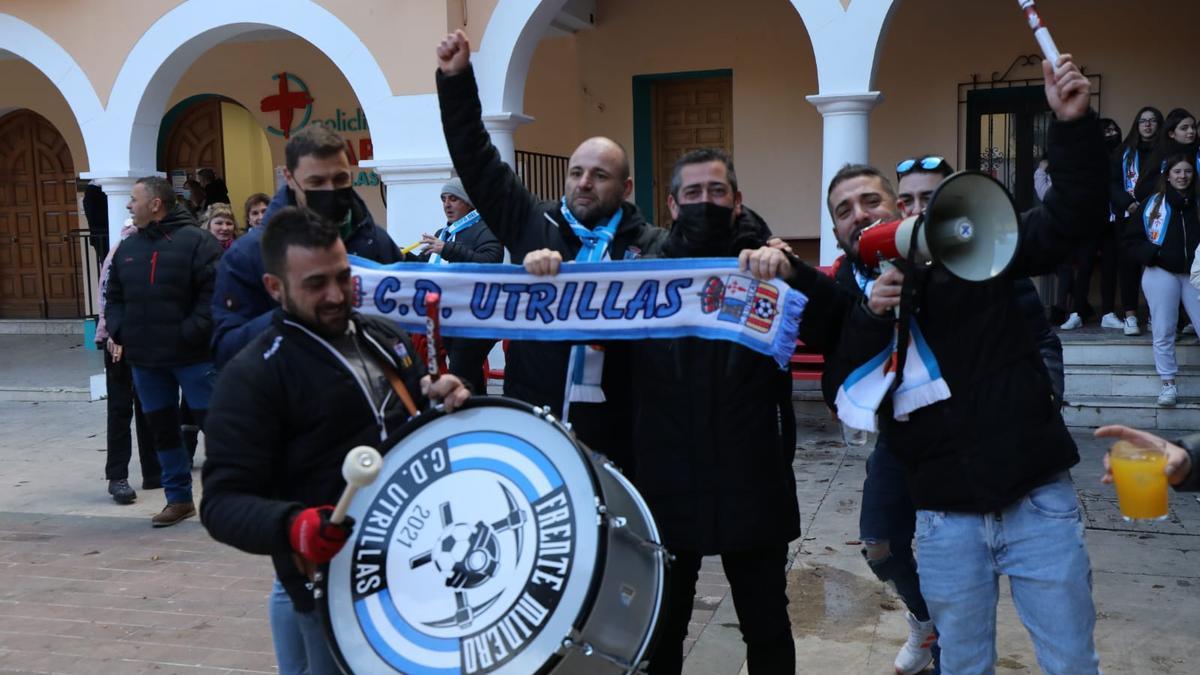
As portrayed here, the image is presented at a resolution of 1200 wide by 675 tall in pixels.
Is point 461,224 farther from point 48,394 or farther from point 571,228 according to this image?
point 48,394

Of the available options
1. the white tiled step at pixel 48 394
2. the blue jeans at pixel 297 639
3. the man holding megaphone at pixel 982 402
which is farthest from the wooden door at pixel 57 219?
the man holding megaphone at pixel 982 402

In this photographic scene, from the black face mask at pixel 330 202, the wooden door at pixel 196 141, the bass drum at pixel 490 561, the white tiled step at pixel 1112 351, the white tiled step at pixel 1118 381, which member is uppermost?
the wooden door at pixel 196 141

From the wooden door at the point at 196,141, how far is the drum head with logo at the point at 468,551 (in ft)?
42.9

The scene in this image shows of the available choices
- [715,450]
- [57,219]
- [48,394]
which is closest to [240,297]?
[715,450]

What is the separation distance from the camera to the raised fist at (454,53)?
11.5 feet

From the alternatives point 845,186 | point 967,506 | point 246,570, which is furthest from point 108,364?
point 967,506

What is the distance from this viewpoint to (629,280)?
3.35 m

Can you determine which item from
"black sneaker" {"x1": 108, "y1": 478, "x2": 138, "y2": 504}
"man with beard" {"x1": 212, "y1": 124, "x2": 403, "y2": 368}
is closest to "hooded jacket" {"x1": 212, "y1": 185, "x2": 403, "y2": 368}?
"man with beard" {"x1": 212, "y1": 124, "x2": 403, "y2": 368}

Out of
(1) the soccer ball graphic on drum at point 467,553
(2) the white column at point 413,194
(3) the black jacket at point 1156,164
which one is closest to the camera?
(1) the soccer ball graphic on drum at point 467,553

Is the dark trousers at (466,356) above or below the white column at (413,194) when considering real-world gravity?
below

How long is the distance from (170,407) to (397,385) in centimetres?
443

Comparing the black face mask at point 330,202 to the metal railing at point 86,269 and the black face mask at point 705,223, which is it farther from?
the metal railing at point 86,269

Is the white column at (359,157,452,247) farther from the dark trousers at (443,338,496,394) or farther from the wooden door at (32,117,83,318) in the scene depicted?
the wooden door at (32,117,83,318)

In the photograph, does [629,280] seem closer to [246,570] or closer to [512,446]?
[512,446]
